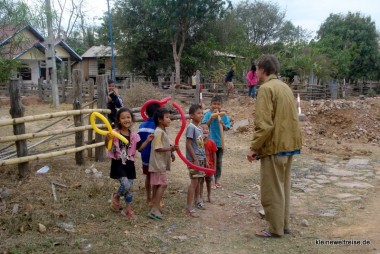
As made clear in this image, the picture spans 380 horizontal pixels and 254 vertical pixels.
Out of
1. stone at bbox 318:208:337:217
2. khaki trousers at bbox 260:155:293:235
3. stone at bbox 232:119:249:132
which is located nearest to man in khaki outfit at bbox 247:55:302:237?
khaki trousers at bbox 260:155:293:235

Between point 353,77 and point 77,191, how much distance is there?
31356mm

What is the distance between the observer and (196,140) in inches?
180

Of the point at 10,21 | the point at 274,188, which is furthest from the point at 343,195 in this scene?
the point at 10,21

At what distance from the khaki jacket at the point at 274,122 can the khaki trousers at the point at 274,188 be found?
112 millimetres

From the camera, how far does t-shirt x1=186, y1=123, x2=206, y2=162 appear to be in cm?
452

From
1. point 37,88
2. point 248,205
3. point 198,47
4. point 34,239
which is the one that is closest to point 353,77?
point 198,47

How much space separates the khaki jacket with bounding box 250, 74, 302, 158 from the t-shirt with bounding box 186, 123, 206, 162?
2.95ft

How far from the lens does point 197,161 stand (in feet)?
14.8

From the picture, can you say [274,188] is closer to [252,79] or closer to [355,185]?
[355,185]

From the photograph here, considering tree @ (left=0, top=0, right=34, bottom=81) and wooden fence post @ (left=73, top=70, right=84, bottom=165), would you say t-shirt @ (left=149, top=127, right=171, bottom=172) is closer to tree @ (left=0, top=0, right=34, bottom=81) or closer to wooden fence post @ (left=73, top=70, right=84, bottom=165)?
wooden fence post @ (left=73, top=70, right=84, bottom=165)

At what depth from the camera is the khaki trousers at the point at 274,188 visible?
12.6 ft

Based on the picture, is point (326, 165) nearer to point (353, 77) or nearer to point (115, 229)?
point (115, 229)

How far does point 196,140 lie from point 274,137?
1.08 meters

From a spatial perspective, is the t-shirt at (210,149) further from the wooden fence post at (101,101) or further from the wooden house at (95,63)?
the wooden house at (95,63)
